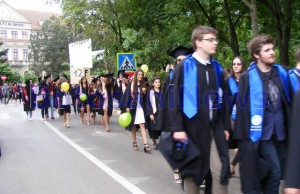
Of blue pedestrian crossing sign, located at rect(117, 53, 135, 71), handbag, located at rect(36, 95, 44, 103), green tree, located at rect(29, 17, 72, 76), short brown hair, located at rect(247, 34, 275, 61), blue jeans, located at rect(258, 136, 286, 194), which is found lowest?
blue jeans, located at rect(258, 136, 286, 194)

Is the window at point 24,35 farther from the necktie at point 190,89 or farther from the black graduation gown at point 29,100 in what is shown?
the necktie at point 190,89

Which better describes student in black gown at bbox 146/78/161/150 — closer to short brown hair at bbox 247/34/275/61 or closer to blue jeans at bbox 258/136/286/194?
short brown hair at bbox 247/34/275/61

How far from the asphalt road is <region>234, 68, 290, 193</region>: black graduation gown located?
5.29 ft

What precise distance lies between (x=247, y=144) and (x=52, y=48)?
74645 mm

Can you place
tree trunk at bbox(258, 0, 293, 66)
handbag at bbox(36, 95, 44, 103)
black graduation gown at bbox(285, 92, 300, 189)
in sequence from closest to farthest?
1. black graduation gown at bbox(285, 92, 300, 189)
2. tree trunk at bbox(258, 0, 293, 66)
3. handbag at bbox(36, 95, 44, 103)

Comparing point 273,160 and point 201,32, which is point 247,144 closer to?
point 273,160

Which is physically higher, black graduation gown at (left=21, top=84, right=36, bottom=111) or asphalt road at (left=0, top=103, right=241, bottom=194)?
black graduation gown at (left=21, top=84, right=36, bottom=111)

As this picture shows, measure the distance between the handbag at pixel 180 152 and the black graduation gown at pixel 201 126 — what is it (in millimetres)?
61

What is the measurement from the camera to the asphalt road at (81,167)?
Result: 6.00 metres

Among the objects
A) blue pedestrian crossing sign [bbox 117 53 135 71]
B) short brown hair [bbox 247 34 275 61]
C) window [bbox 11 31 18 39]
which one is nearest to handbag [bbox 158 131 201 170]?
short brown hair [bbox 247 34 275 61]

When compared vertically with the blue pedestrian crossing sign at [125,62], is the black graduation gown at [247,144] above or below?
below

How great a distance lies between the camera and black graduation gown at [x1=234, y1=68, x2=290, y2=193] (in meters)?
4.04

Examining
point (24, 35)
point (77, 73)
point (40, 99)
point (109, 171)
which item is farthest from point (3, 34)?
point (109, 171)

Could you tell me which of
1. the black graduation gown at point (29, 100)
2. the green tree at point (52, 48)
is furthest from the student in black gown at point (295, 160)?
the green tree at point (52, 48)
